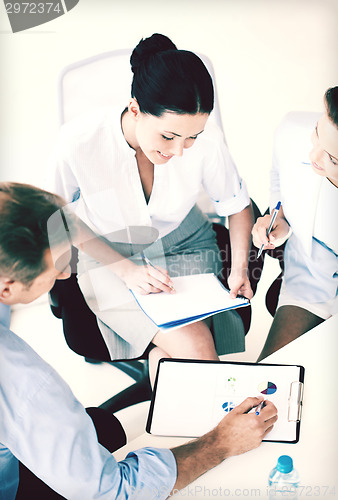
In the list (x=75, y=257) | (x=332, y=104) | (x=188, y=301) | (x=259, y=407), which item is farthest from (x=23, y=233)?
(x=332, y=104)

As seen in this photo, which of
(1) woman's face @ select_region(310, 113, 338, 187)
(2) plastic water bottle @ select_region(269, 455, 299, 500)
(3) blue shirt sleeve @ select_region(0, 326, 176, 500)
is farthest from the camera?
(1) woman's face @ select_region(310, 113, 338, 187)

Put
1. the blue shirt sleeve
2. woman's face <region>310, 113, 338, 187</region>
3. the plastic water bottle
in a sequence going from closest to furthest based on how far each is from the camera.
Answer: the blue shirt sleeve → the plastic water bottle → woman's face <region>310, 113, 338, 187</region>

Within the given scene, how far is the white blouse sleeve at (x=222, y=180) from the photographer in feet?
4.52

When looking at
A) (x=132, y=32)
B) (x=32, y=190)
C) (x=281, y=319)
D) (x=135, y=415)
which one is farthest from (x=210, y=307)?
(x=132, y=32)

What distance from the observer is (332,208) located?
1.45m

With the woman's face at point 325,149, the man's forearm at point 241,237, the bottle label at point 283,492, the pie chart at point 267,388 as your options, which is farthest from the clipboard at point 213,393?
the woman's face at point 325,149

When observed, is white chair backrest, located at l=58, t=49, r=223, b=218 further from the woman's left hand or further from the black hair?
the woman's left hand

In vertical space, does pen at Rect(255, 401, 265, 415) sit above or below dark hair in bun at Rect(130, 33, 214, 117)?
below

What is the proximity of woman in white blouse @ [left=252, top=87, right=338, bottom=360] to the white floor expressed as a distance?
14cm

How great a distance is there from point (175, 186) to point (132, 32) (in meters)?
0.39

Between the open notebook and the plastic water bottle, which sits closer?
the plastic water bottle

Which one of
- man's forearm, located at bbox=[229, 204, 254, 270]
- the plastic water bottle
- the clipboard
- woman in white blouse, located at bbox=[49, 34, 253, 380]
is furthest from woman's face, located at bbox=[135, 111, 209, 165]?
the plastic water bottle

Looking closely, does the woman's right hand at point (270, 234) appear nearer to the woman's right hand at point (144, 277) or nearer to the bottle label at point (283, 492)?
the woman's right hand at point (144, 277)

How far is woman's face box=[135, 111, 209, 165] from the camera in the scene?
4.17ft
